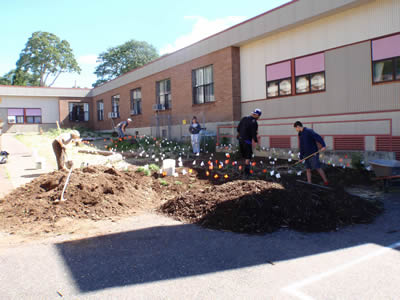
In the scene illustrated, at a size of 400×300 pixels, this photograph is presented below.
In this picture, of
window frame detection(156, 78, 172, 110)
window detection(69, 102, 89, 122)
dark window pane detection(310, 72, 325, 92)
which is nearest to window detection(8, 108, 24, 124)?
window detection(69, 102, 89, 122)

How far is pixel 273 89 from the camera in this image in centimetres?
1458

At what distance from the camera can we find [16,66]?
52281 millimetres

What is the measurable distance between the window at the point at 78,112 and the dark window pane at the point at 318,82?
27080 mm

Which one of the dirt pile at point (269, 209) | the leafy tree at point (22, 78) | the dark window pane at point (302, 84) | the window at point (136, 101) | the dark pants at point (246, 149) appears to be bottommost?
the dirt pile at point (269, 209)

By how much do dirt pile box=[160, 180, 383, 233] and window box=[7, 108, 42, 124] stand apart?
31.5 meters

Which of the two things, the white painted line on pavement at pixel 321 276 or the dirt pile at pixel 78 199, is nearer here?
the white painted line on pavement at pixel 321 276

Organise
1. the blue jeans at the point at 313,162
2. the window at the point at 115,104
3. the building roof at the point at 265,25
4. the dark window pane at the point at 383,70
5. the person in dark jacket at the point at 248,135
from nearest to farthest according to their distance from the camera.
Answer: the blue jeans at the point at 313,162 → the person in dark jacket at the point at 248,135 → the dark window pane at the point at 383,70 → the building roof at the point at 265,25 → the window at the point at 115,104

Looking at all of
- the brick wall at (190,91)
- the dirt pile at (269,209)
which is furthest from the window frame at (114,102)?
the dirt pile at (269,209)

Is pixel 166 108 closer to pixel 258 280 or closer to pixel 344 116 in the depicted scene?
pixel 344 116

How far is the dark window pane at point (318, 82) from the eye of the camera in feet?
41.5

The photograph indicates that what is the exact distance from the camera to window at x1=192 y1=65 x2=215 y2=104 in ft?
56.9

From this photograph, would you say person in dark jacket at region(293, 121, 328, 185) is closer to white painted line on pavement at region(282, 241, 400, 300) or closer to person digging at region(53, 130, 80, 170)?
white painted line on pavement at region(282, 241, 400, 300)

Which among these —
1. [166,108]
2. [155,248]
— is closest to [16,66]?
[166,108]

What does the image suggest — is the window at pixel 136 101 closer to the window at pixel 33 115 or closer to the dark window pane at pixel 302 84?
the window at pixel 33 115
